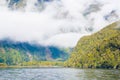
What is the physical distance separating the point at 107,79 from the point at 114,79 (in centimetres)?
377

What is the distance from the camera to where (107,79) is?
167250mm

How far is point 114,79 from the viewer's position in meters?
166

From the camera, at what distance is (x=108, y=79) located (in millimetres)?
167125

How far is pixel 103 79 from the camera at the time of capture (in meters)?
168

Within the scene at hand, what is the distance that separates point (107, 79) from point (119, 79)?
6503 mm

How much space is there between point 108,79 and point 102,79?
10.6ft

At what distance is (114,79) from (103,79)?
5.88 metres

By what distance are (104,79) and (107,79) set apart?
1603mm

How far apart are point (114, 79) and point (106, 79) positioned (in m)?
4.31

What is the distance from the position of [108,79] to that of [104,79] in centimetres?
214

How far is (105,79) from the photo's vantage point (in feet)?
549

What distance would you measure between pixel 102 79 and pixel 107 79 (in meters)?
2.72

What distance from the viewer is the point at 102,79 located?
548ft
